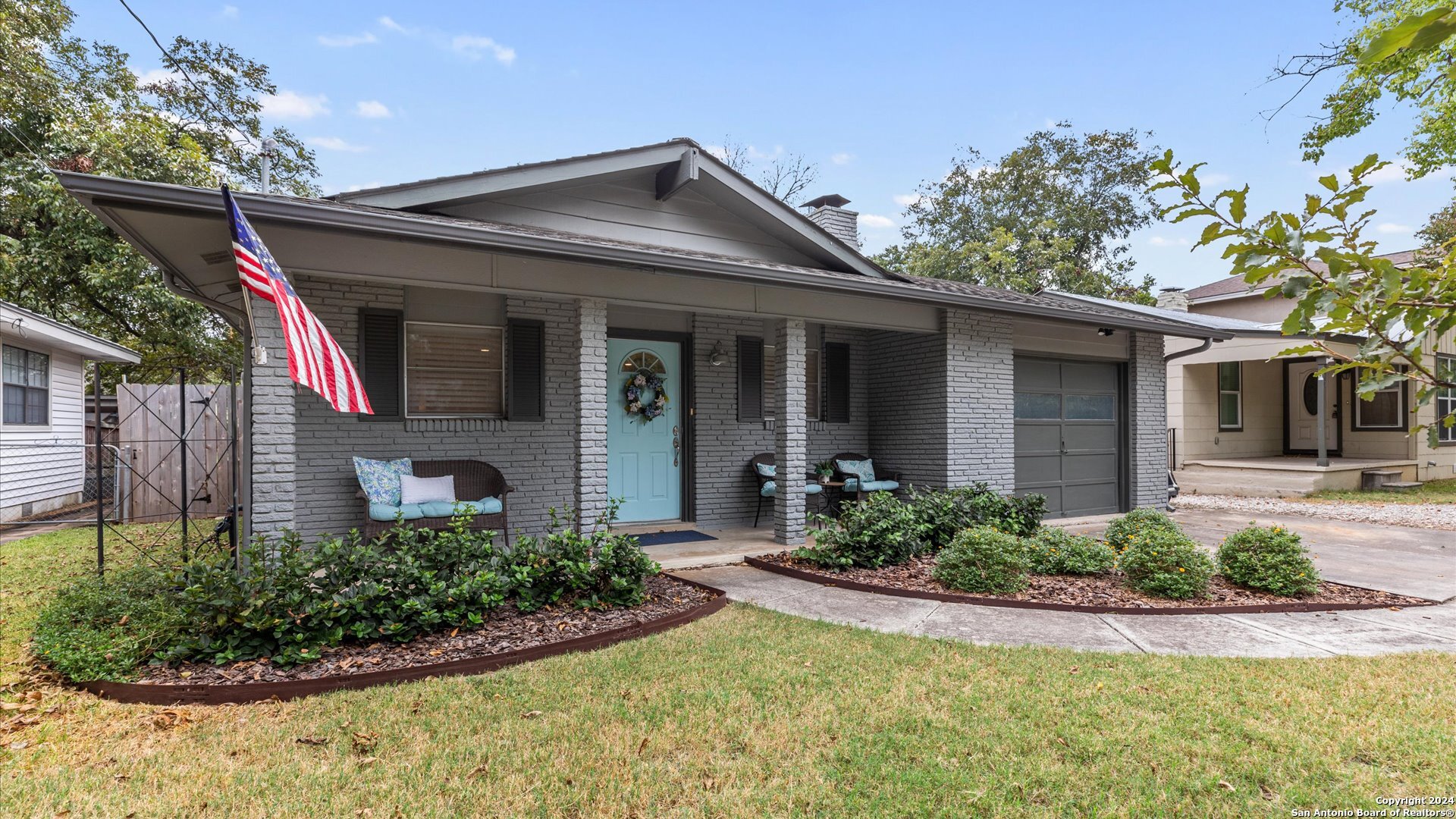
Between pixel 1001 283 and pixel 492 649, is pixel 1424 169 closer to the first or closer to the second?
pixel 1001 283

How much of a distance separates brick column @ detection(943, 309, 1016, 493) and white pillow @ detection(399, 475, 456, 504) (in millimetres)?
5395

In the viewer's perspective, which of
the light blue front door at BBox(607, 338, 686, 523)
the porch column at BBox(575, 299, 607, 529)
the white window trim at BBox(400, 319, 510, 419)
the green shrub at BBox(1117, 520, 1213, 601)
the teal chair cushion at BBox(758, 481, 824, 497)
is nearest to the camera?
the green shrub at BBox(1117, 520, 1213, 601)

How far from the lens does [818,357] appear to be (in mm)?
9680

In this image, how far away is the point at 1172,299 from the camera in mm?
16141

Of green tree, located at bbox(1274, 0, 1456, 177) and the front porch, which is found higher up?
green tree, located at bbox(1274, 0, 1456, 177)

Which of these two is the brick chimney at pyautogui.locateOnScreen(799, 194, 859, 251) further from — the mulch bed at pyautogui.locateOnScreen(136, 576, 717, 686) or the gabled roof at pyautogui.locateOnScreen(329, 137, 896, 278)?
the mulch bed at pyautogui.locateOnScreen(136, 576, 717, 686)

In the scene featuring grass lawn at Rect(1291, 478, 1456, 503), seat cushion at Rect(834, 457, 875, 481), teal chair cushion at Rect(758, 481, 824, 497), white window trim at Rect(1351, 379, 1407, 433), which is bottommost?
grass lawn at Rect(1291, 478, 1456, 503)

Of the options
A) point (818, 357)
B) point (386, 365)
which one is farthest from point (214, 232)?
point (818, 357)

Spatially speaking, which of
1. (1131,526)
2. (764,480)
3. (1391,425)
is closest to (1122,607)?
(1131,526)

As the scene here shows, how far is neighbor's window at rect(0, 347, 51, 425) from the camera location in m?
10.5

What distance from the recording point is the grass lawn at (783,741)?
2756 mm

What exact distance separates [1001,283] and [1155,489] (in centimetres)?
1593

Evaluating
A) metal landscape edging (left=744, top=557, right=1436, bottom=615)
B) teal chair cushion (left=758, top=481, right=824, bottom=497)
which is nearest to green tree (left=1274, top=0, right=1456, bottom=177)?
metal landscape edging (left=744, top=557, right=1436, bottom=615)

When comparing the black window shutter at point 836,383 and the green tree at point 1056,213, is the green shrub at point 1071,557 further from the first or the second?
the green tree at point 1056,213
